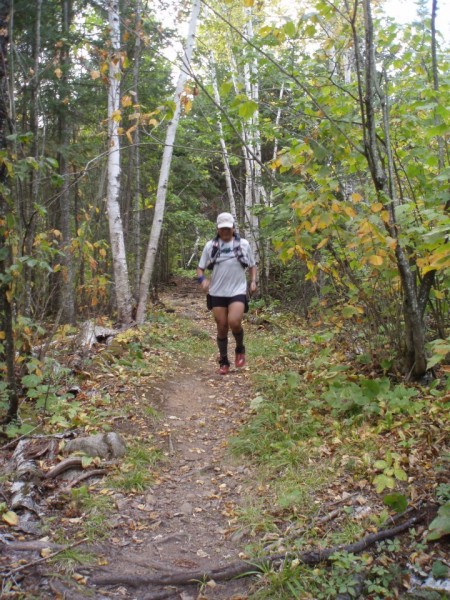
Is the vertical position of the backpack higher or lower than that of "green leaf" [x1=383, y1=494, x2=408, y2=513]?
higher

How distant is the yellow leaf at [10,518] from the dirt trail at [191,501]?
682 mm

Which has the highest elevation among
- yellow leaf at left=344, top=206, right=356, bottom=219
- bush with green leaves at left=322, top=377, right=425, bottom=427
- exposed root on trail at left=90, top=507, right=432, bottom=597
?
yellow leaf at left=344, top=206, right=356, bottom=219

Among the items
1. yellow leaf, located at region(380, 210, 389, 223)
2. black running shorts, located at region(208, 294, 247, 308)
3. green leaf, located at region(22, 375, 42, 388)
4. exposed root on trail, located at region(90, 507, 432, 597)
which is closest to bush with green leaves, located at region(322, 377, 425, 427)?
exposed root on trail, located at region(90, 507, 432, 597)

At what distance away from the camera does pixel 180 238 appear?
24.1m

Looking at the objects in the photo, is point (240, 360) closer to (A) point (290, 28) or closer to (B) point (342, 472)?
(B) point (342, 472)

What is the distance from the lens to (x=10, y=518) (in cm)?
310

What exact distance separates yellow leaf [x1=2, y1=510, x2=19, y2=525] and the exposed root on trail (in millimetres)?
768

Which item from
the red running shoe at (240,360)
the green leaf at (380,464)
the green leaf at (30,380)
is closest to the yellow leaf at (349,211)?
the green leaf at (380,464)

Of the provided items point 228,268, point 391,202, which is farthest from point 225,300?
point 391,202

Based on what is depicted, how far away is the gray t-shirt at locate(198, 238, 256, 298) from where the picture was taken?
6219 mm

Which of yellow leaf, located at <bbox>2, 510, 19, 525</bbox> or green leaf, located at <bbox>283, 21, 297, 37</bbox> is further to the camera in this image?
green leaf, located at <bbox>283, 21, 297, 37</bbox>

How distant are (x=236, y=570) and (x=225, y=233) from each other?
4249mm

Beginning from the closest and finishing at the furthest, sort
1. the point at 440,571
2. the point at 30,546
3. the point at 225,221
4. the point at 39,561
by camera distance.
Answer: the point at 440,571, the point at 39,561, the point at 30,546, the point at 225,221

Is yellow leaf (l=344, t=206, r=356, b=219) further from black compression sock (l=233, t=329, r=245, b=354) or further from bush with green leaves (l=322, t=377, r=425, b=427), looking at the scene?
black compression sock (l=233, t=329, r=245, b=354)
